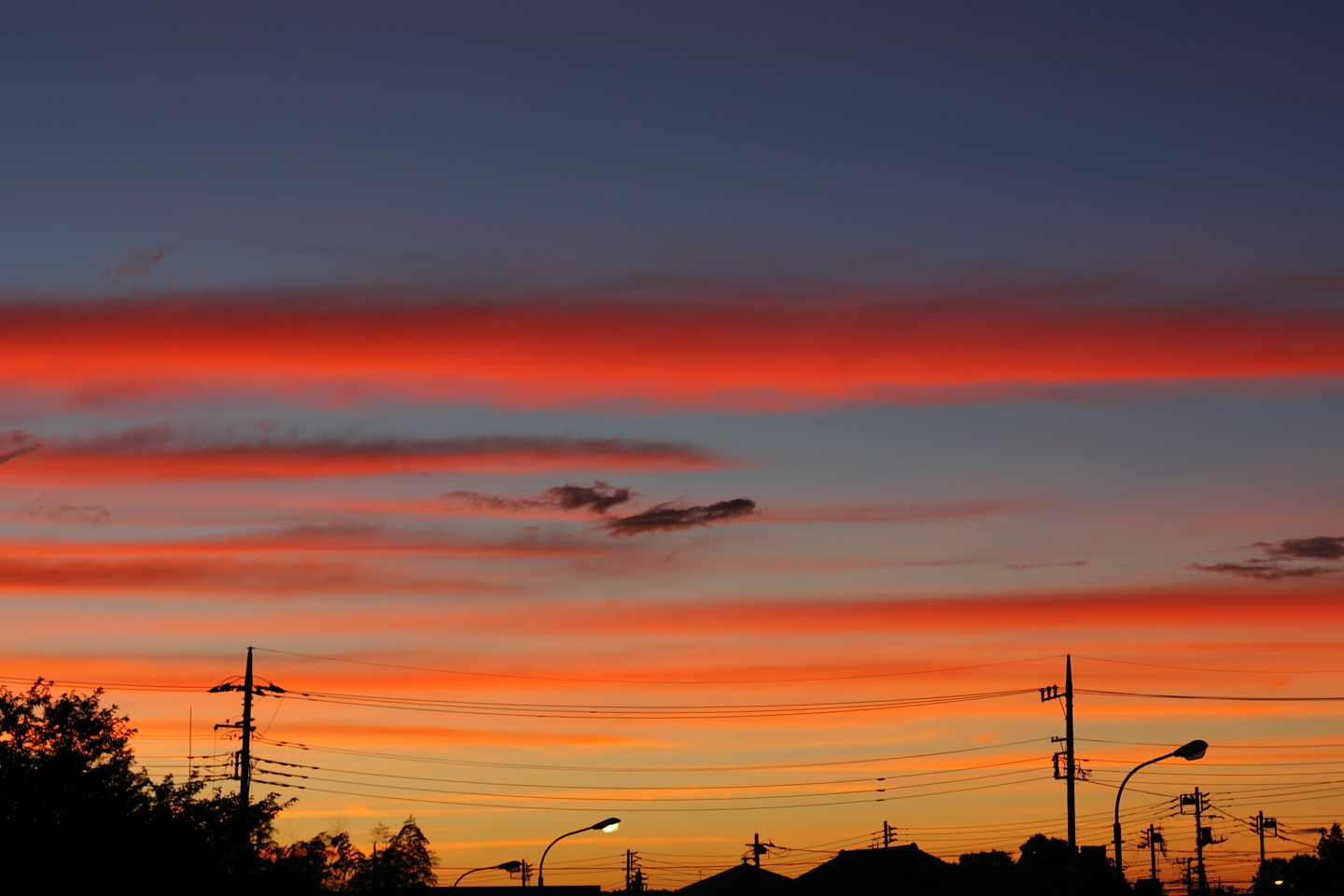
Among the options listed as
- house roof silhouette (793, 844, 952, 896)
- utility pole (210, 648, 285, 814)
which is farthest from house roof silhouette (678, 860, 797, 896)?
utility pole (210, 648, 285, 814)

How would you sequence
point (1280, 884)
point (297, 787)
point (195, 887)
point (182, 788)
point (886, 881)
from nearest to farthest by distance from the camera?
point (195, 887) < point (182, 788) < point (1280, 884) < point (297, 787) < point (886, 881)

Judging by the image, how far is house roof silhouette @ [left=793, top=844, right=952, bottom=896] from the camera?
103m

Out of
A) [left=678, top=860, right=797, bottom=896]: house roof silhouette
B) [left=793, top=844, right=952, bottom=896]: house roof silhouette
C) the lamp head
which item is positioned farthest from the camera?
[left=678, top=860, right=797, bottom=896]: house roof silhouette

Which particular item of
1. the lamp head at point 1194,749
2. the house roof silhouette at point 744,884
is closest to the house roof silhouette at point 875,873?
→ the house roof silhouette at point 744,884

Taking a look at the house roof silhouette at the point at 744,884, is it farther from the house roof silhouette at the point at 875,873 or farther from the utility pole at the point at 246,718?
the utility pole at the point at 246,718

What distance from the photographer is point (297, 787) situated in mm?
97375

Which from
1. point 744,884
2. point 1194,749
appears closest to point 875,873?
point 744,884

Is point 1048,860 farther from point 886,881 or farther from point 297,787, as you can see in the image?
point 297,787

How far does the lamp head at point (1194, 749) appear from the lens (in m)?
49.8

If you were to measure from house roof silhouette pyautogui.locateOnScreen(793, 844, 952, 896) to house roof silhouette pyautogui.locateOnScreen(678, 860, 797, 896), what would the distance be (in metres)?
7.51

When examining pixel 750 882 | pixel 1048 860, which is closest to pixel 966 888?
pixel 1048 860

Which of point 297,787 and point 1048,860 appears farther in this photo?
point 1048,860

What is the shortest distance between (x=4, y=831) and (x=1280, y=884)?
226 feet

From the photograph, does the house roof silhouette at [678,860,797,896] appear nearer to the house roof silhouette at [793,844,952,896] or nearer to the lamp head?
the house roof silhouette at [793,844,952,896]
